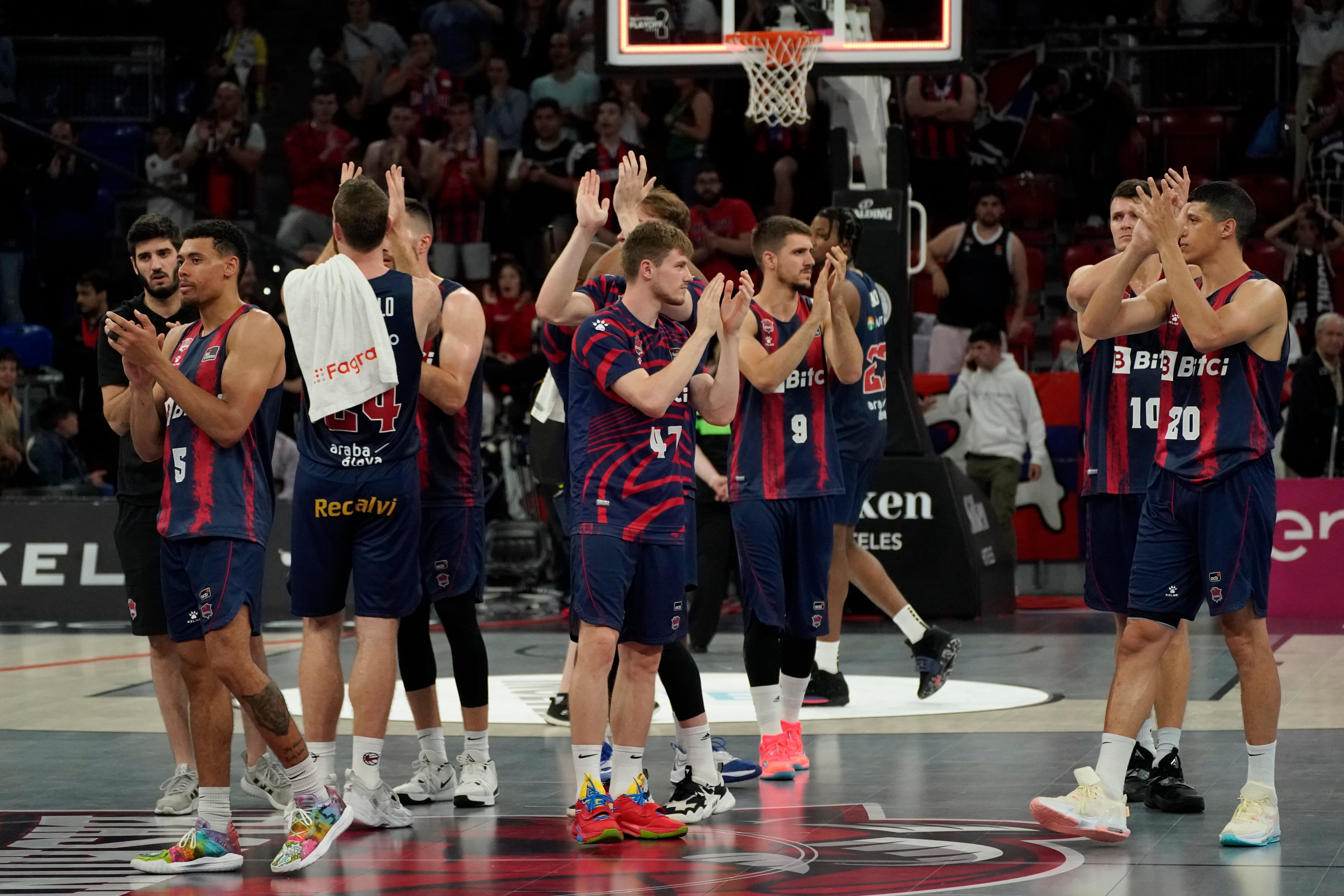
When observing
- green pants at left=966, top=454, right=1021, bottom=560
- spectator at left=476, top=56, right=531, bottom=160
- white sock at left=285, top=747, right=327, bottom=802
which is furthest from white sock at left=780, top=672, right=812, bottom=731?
spectator at left=476, top=56, right=531, bottom=160

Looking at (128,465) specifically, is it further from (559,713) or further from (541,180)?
(541,180)

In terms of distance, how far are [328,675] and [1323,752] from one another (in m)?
4.06

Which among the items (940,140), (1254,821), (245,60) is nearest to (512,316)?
(940,140)

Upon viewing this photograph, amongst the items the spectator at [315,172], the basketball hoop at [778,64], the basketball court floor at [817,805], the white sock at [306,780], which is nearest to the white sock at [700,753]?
the basketball court floor at [817,805]

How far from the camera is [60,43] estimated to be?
19.4 meters

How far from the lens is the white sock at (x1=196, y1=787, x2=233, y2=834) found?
573 cm

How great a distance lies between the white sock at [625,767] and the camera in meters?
6.02

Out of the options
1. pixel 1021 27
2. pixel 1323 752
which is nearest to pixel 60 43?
pixel 1021 27

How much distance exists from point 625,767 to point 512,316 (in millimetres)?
10190

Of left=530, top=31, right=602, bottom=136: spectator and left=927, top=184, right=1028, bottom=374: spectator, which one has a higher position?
left=530, top=31, right=602, bottom=136: spectator

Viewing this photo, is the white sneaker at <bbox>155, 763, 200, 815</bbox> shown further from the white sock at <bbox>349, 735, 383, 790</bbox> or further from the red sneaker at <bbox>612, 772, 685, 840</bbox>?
the red sneaker at <bbox>612, 772, 685, 840</bbox>

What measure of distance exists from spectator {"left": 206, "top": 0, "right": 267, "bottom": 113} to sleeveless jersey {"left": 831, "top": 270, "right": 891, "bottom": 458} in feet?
39.4

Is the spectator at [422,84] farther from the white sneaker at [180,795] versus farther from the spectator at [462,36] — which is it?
the white sneaker at [180,795]

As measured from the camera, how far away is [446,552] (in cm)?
670
